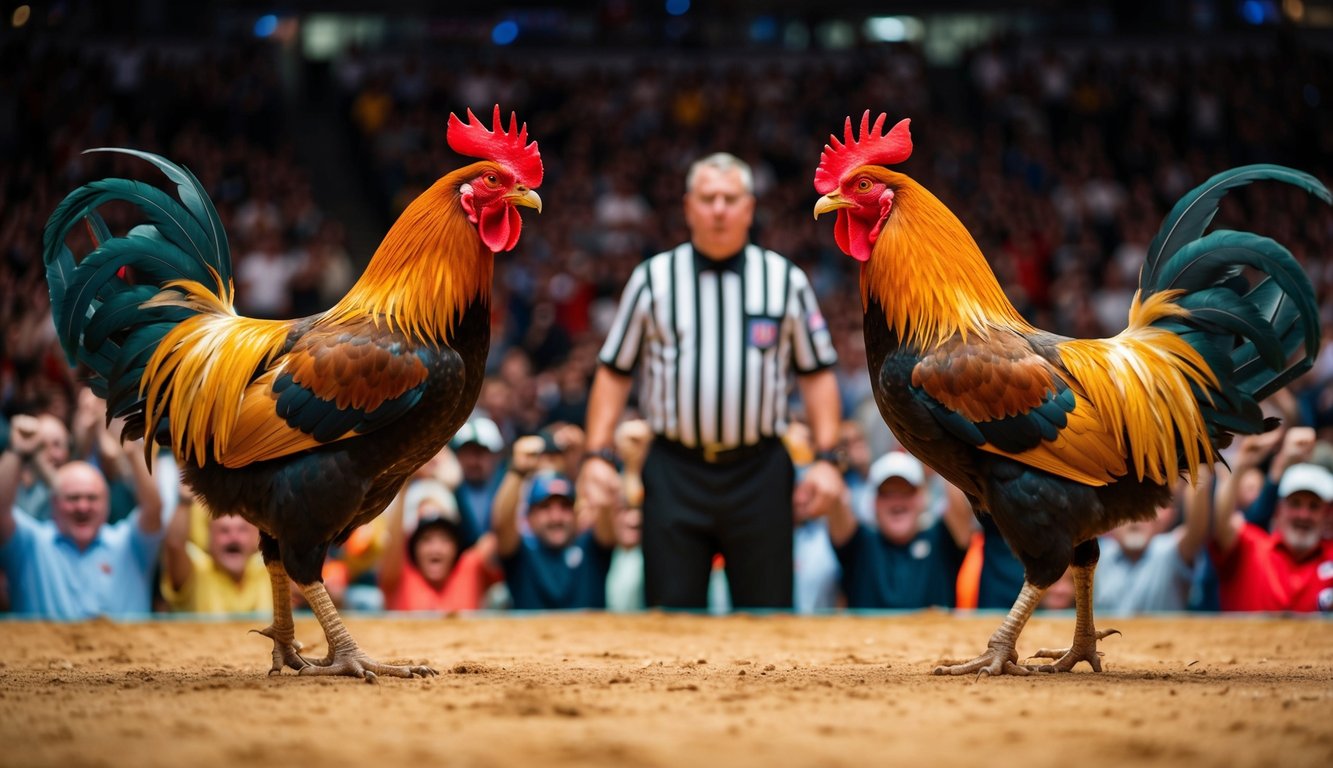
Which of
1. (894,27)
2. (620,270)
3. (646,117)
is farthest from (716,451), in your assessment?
(894,27)

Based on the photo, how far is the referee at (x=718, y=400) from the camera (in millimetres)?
6266

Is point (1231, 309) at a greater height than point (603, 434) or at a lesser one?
greater

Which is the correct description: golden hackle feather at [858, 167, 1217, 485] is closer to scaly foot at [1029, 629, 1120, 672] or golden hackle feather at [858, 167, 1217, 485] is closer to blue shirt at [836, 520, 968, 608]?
scaly foot at [1029, 629, 1120, 672]

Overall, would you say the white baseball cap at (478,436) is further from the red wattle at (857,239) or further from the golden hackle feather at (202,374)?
the red wattle at (857,239)

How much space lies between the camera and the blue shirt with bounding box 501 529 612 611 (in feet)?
23.4

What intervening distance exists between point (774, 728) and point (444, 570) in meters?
3.87

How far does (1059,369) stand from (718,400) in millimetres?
2038

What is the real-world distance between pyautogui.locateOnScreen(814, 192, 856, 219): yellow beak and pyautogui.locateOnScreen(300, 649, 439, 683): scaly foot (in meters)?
2.20

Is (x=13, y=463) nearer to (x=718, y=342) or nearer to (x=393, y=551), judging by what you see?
(x=393, y=551)

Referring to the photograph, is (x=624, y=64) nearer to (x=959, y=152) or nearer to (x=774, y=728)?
(x=959, y=152)

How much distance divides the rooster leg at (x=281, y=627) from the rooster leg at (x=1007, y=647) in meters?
2.35

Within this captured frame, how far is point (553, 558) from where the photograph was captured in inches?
284

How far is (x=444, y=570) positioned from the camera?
700cm

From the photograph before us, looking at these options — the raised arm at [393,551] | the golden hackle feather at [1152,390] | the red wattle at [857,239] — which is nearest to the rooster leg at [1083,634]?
the golden hackle feather at [1152,390]
